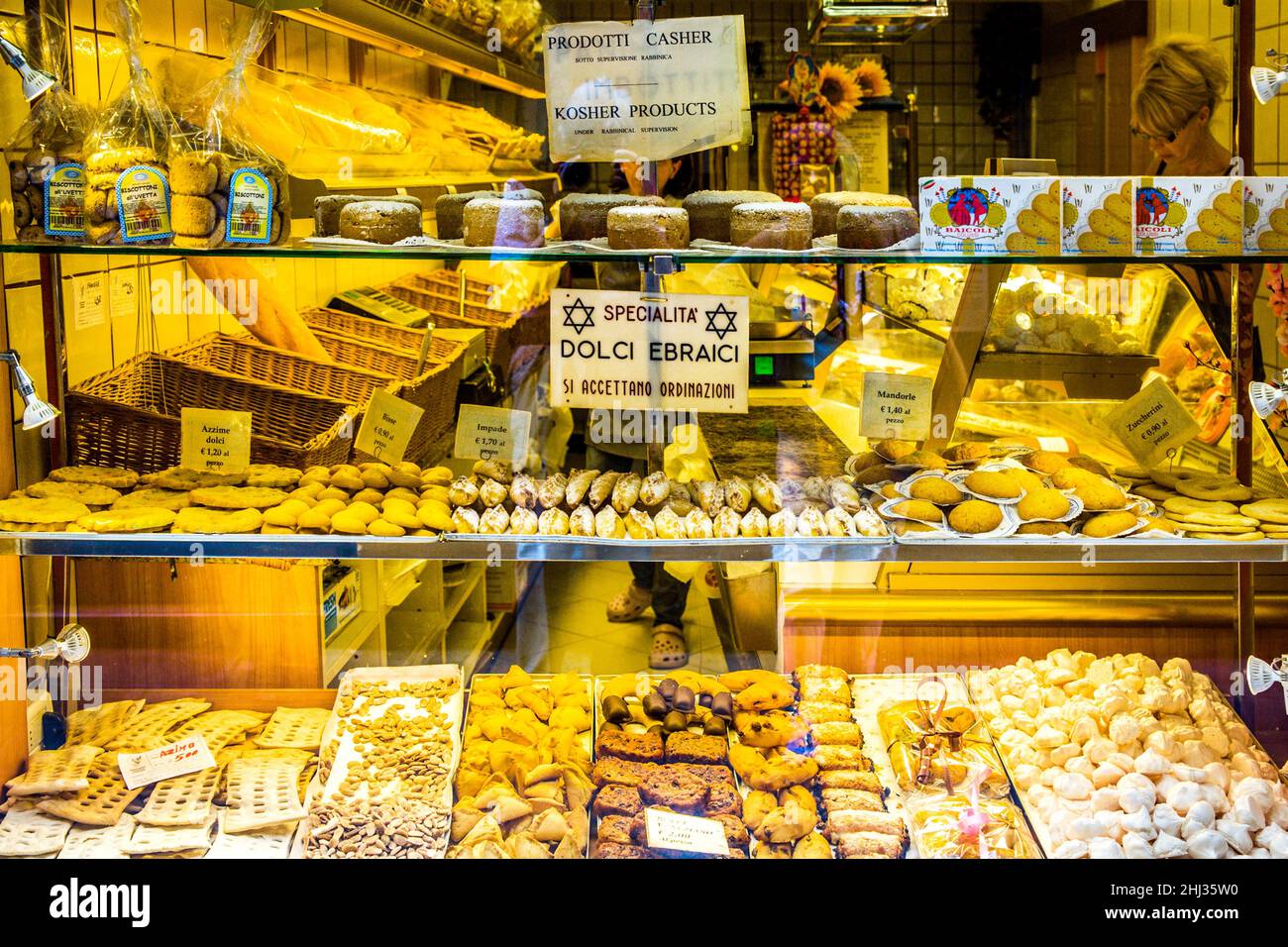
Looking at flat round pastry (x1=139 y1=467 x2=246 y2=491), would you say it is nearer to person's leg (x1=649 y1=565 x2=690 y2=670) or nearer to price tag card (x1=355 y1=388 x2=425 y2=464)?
price tag card (x1=355 y1=388 x2=425 y2=464)

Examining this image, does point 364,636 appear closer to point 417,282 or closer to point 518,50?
point 518,50

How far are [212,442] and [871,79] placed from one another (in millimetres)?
1901

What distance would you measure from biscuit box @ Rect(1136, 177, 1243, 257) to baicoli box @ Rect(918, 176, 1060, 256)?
15 centimetres

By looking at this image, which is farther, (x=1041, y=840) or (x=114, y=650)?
(x=114, y=650)

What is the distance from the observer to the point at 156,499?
2.18m

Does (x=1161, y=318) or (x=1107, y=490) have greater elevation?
(x=1161, y=318)

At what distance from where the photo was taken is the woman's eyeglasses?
95.5 inches

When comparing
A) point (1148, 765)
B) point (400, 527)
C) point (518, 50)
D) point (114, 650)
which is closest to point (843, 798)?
point (1148, 765)

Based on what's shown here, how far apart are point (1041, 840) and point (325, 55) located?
325 centimetres

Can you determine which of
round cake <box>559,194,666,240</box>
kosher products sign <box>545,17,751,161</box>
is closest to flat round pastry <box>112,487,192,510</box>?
round cake <box>559,194,666,240</box>

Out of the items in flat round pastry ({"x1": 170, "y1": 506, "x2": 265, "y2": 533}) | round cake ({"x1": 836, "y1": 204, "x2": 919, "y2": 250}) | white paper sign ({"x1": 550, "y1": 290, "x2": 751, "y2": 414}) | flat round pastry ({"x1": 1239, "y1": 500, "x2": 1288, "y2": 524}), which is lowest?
flat round pastry ({"x1": 1239, "y1": 500, "x2": 1288, "y2": 524})

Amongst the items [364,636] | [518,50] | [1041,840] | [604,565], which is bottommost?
[1041,840]

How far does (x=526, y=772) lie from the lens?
88.3 inches

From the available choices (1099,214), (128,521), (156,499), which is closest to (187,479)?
(156,499)
